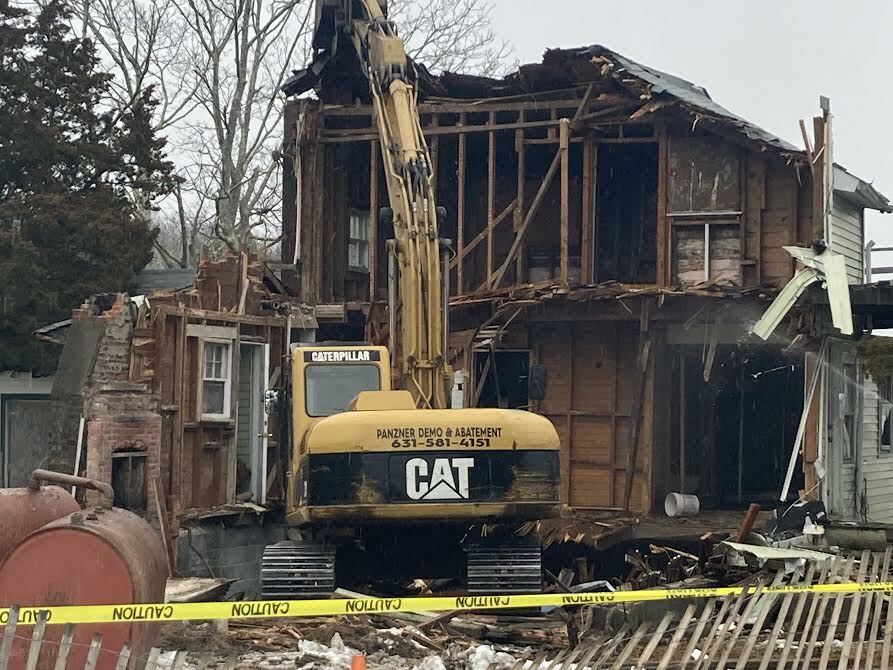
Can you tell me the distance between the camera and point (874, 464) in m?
21.6

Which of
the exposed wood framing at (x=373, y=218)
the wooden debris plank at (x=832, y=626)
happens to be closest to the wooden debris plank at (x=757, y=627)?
the wooden debris plank at (x=832, y=626)

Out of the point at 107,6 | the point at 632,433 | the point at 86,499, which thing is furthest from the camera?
the point at 107,6

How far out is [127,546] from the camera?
8.15 m

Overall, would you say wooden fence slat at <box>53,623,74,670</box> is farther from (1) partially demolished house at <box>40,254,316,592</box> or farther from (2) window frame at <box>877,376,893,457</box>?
(2) window frame at <box>877,376,893,457</box>

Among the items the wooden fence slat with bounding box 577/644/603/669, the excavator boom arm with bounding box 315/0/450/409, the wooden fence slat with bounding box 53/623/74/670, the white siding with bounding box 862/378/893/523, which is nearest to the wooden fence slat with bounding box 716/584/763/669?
the wooden fence slat with bounding box 577/644/603/669

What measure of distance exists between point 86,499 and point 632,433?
27.2ft

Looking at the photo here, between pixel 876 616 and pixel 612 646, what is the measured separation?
2299 millimetres

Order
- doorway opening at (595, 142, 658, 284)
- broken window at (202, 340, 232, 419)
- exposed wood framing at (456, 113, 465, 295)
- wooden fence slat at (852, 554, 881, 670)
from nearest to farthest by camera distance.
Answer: wooden fence slat at (852, 554, 881, 670)
broken window at (202, 340, 232, 419)
exposed wood framing at (456, 113, 465, 295)
doorway opening at (595, 142, 658, 284)

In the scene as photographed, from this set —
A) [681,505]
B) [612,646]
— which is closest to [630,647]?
[612,646]

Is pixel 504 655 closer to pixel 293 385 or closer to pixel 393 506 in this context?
pixel 393 506

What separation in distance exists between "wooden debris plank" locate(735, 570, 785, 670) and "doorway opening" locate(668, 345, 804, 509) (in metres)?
10.9

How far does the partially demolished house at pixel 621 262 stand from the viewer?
18734 millimetres

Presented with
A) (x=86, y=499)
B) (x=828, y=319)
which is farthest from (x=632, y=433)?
(x=86, y=499)

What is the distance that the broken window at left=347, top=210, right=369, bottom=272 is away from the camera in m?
22.7
